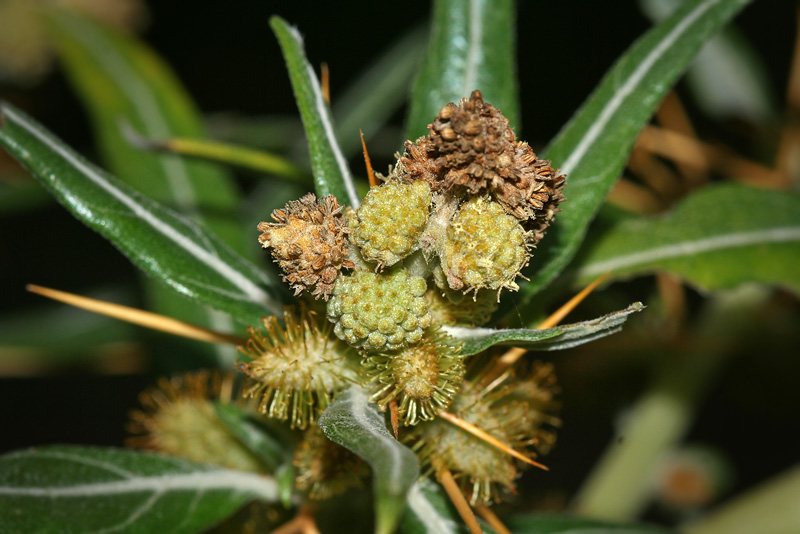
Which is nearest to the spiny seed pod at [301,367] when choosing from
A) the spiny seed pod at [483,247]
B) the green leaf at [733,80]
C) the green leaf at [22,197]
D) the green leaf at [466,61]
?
the spiny seed pod at [483,247]

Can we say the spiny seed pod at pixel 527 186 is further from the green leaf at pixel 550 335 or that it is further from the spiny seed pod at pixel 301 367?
the spiny seed pod at pixel 301 367

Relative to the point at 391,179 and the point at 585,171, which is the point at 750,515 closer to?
the point at 585,171

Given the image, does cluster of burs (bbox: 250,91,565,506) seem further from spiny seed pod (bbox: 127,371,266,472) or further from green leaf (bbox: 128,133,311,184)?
green leaf (bbox: 128,133,311,184)

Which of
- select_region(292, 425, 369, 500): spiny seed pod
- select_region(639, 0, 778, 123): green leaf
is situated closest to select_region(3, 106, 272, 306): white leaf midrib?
select_region(292, 425, 369, 500): spiny seed pod

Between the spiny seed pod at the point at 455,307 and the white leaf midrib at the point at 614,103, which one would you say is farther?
the white leaf midrib at the point at 614,103

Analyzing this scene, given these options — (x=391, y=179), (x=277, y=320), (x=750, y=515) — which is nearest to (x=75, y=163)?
(x=277, y=320)

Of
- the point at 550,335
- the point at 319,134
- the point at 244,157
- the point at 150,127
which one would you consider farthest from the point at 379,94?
the point at 550,335

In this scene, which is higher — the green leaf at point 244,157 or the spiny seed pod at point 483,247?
the green leaf at point 244,157
